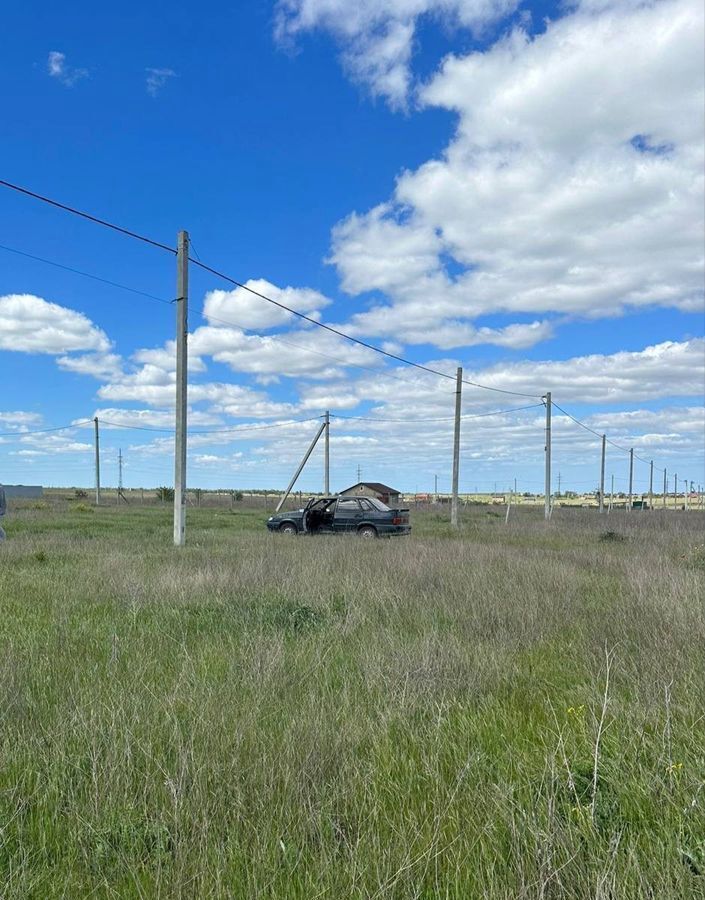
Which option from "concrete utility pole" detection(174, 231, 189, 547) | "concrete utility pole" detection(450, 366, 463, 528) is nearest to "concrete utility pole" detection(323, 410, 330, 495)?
"concrete utility pole" detection(450, 366, 463, 528)

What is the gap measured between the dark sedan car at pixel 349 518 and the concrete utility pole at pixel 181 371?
5.77 m

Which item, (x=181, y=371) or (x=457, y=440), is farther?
(x=457, y=440)

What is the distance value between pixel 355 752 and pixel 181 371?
44.9 feet

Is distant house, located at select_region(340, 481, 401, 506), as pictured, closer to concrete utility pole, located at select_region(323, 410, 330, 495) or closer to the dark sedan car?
concrete utility pole, located at select_region(323, 410, 330, 495)

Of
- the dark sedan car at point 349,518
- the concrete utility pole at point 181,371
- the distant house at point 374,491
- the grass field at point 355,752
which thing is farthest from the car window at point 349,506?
the distant house at point 374,491

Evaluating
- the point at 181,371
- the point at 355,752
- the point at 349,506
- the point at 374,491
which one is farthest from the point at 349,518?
the point at 374,491

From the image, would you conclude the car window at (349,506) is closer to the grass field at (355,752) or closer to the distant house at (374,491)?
the grass field at (355,752)

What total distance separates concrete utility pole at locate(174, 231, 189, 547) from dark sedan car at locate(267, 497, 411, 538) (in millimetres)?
5773

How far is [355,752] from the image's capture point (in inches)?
125

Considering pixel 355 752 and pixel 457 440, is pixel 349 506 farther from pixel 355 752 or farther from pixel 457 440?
pixel 355 752

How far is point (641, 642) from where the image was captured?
17.3ft

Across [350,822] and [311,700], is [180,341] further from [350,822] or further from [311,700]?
[350,822]

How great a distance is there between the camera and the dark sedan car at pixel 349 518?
1983 centimetres

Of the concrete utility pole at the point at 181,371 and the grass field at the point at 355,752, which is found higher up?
the concrete utility pole at the point at 181,371
